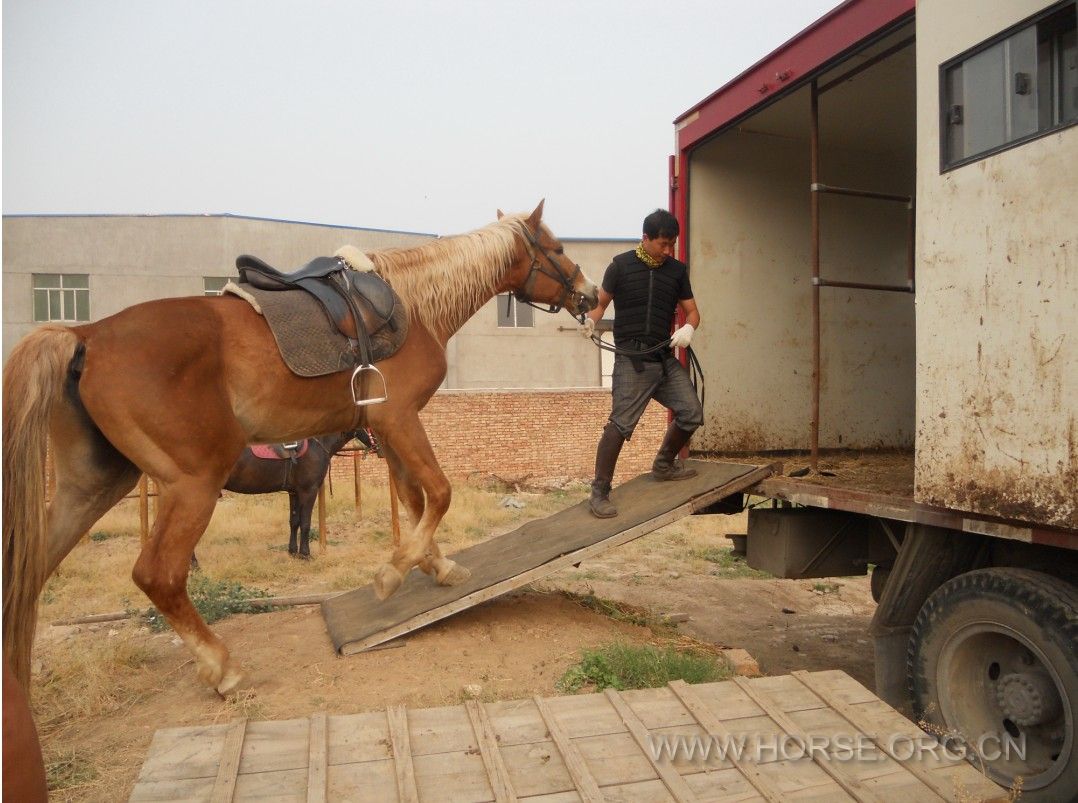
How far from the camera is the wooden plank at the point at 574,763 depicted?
2207 mm

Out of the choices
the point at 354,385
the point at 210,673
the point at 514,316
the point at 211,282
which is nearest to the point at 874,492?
the point at 354,385

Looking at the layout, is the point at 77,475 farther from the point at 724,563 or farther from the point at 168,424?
the point at 724,563

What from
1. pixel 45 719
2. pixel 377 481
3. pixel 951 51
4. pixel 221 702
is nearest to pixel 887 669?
pixel 951 51

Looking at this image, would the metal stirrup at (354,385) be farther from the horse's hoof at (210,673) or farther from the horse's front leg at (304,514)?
the horse's front leg at (304,514)

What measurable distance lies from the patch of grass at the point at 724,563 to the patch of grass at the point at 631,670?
4.02 metres

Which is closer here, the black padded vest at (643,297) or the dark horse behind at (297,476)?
the black padded vest at (643,297)

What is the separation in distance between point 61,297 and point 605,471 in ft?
75.6

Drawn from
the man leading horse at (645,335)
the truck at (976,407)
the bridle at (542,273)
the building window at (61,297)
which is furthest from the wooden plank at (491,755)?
the building window at (61,297)

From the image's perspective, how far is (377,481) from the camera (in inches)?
644

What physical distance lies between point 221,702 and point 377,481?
1258 centimetres

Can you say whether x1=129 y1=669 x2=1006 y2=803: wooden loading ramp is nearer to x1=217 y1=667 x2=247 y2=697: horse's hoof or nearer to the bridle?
x1=217 y1=667 x2=247 y2=697: horse's hoof

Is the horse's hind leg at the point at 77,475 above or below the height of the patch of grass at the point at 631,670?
above

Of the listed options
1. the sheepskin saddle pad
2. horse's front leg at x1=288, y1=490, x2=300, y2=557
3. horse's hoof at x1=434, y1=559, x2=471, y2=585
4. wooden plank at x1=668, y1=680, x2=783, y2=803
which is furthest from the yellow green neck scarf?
horse's front leg at x1=288, y1=490, x2=300, y2=557

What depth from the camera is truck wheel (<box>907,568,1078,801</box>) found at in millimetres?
2902
